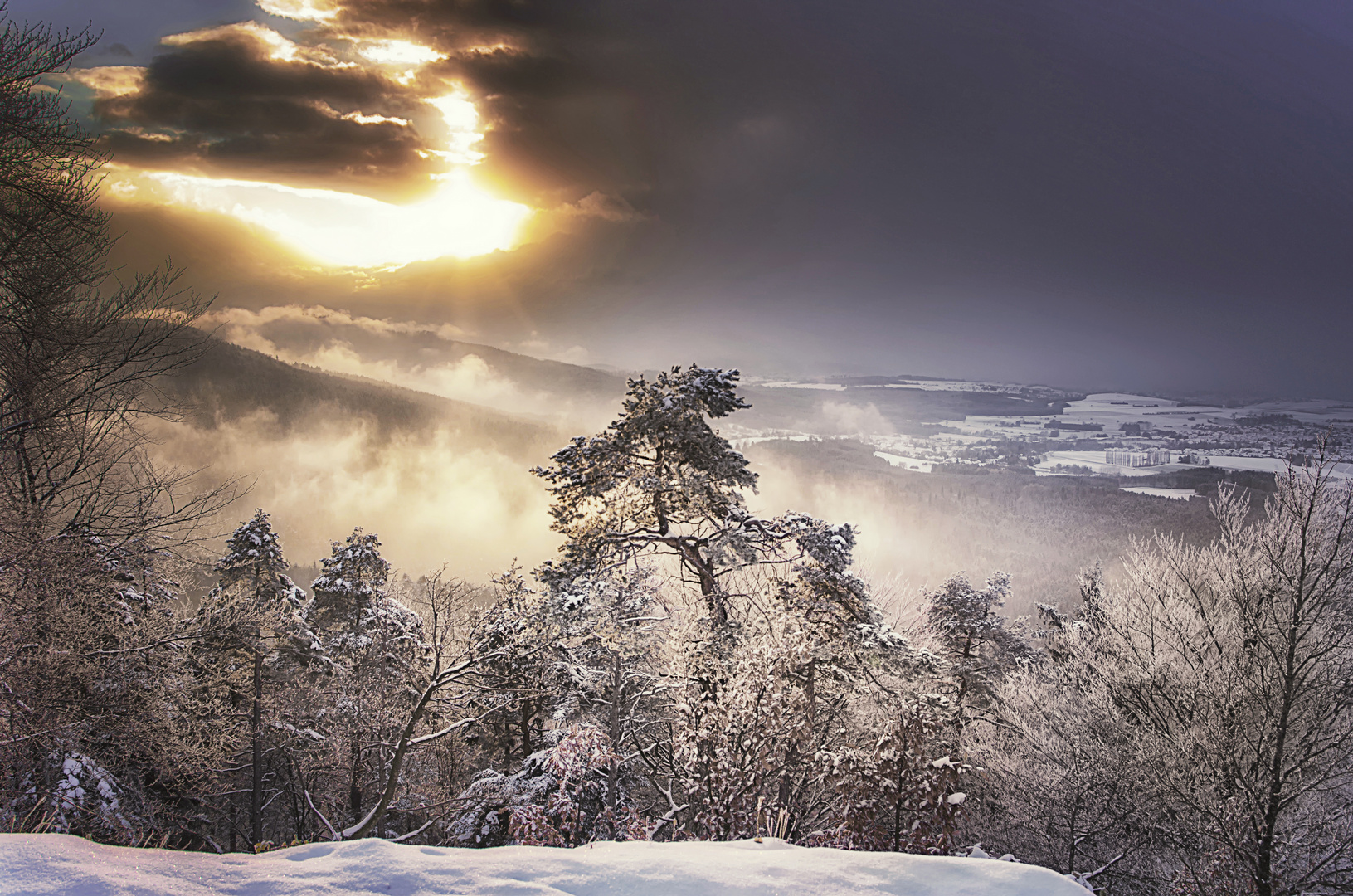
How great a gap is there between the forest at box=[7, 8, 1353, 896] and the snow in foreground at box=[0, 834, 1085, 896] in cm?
296

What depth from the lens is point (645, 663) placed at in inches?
493

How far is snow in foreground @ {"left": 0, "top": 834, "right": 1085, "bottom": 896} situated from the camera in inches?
116

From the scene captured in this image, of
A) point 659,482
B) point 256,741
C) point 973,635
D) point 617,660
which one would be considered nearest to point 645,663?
point 617,660

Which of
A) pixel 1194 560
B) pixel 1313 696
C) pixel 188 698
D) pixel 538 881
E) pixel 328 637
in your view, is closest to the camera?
pixel 538 881

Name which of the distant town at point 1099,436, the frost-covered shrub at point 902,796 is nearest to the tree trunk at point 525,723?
the frost-covered shrub at point 902,796

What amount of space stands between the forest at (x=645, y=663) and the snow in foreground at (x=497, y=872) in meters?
2.96

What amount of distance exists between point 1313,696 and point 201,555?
65.9ft

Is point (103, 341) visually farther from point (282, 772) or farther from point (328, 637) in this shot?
point (282, 772)

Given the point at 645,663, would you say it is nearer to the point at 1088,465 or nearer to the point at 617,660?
the point at 617,660

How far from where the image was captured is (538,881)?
10.6 ft

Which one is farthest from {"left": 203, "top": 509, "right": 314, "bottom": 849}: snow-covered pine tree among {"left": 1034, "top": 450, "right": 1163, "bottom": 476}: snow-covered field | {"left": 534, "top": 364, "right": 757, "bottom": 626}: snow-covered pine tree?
{"left": 1034, "top": 450, "right": 1163, "bottom": 476}: snow-covered field

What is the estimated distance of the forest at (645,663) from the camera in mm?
8000

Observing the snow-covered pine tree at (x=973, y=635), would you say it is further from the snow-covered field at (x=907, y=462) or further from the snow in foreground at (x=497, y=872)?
the snow-covered field at (x=907, y=462)

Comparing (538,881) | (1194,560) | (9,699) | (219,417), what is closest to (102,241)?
(9,699)
